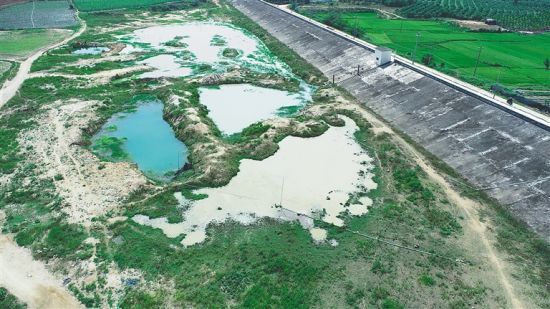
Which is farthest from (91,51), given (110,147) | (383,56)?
(383,56)

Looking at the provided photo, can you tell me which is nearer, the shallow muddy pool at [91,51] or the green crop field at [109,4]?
the shallow muddy pool at [91,51]

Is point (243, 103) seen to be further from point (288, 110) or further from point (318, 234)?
point (318, 234)

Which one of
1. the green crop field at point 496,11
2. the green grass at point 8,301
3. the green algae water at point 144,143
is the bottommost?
the green crop field at point 496,11

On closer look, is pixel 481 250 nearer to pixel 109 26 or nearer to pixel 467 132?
pixel 467 132

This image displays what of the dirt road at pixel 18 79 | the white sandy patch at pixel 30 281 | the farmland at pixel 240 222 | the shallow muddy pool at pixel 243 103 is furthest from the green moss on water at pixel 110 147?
the dirt road at pixel 18 79

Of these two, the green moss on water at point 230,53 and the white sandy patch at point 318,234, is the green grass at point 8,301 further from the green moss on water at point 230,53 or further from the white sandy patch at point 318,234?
the green moss on water at point 230,53

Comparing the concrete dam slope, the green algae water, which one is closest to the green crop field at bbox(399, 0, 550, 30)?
the concrete dam slope

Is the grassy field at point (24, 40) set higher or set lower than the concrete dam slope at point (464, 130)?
lower
